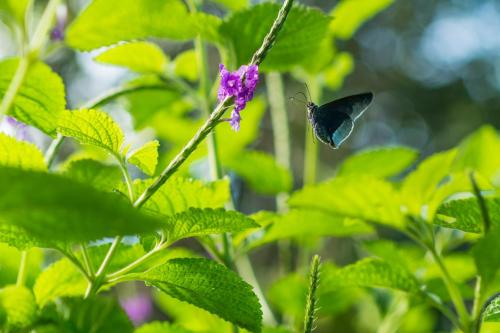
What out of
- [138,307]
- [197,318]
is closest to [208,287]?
[197,318]

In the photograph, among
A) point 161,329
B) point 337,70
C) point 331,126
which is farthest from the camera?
point 337,70

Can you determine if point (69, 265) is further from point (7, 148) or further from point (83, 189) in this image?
point (83, 189)

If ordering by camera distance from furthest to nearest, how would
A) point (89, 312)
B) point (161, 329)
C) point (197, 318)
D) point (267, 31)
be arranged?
1. point (197, 318)
2. point (267, 31)
3. point (161, 329)
4. point (89, 312)

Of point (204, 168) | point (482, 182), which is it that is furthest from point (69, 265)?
point (204, 168)

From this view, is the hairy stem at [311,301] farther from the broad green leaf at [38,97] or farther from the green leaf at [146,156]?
the broad green leaf at [38,97]

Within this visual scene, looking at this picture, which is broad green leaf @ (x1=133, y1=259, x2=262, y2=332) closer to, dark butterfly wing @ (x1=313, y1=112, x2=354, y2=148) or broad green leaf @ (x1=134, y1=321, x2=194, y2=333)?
broad green leaf @ (x1=134, y1=321, x2=194, y2=333)

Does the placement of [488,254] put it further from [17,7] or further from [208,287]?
[17,7]
